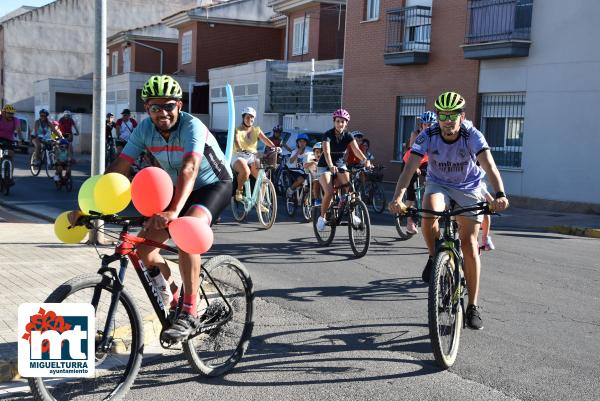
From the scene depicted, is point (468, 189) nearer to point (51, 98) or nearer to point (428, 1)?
point (428, 1)

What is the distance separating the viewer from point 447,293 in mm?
5512

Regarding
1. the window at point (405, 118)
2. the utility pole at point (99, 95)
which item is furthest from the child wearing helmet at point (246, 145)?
the window at point (405, 118)

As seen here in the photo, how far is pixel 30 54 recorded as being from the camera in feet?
199

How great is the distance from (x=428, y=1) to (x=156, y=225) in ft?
67.5

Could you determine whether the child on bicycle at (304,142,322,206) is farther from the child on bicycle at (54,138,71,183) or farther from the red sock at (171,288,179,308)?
the child on bicycle at (54,138,71,183)

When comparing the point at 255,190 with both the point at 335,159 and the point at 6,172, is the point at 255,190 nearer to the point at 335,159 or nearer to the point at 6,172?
the point at 335,159

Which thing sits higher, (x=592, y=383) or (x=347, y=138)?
(x=347, y=138)

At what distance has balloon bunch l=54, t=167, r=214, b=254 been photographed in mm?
4371

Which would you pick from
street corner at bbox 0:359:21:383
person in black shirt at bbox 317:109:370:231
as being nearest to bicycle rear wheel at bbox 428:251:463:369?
street corner at bbox 0:359:21:383

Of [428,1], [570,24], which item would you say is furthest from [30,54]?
[570,24]

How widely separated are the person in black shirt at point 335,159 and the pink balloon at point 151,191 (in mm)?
6162

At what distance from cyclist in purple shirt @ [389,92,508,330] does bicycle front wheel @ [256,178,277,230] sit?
647 centimetres

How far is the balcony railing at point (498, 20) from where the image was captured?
65.7 feet

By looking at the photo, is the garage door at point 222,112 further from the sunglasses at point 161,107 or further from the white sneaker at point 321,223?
the sunglasses at point 161,107
